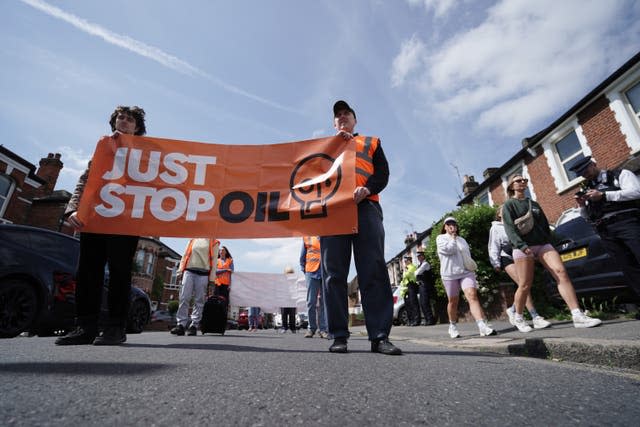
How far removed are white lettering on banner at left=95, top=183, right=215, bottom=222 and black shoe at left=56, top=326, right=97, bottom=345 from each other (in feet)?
3.80

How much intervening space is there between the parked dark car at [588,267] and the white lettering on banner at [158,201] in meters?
5.30

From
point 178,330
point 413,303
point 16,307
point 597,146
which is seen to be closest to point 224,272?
point 178,330

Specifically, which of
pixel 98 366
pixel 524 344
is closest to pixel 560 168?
pixel 524 344

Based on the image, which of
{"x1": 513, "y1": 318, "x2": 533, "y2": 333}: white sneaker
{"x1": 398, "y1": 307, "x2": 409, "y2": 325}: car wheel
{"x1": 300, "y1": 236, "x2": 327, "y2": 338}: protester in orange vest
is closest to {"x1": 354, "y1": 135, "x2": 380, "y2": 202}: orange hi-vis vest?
{"x1": 513, "y1": 318, "x2": 533, "y2": 333}: white sneaker

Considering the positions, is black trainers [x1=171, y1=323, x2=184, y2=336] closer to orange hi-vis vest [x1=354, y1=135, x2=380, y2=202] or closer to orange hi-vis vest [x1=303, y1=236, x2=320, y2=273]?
orange hi-vis vest [x1=303, y1=236, x2=320, y2=273]

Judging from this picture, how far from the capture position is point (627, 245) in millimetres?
3740

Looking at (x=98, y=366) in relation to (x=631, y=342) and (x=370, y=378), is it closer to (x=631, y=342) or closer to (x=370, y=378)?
(x=370, y=378)

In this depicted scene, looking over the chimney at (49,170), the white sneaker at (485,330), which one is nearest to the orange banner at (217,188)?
the white sneaker at (485,330)

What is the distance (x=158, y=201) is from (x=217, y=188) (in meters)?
0.65

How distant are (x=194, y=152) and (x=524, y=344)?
3.84 m

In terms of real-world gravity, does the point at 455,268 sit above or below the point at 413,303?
above

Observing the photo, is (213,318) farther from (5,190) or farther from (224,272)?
(5,190)

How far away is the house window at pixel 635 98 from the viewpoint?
11.1m

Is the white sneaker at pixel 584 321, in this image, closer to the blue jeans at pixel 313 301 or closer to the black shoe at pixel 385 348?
the black shoe at pixel 385 348
